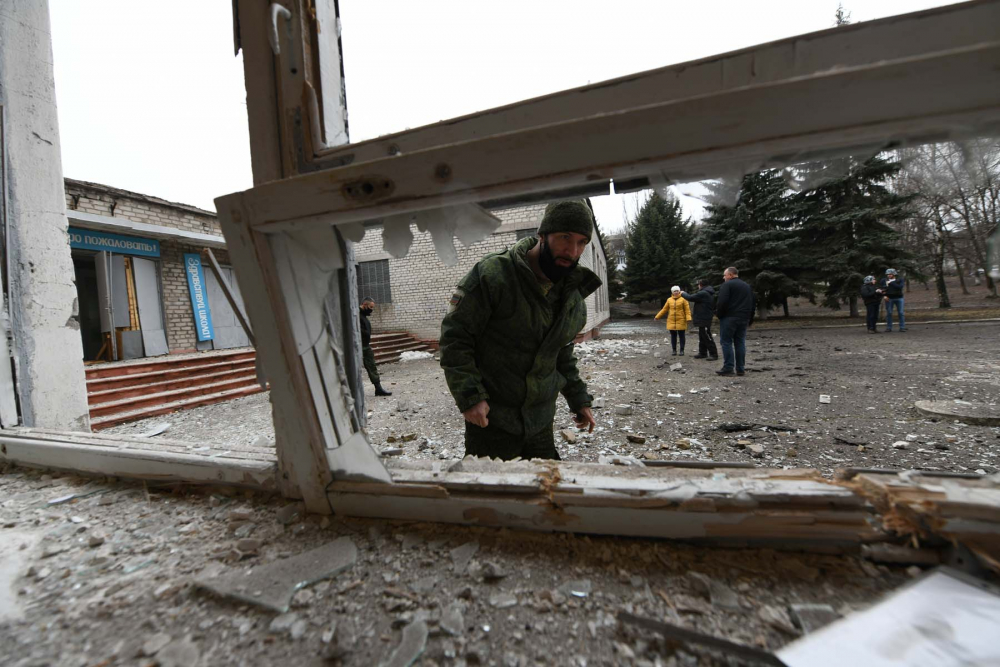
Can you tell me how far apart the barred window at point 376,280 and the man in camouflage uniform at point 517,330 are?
11666 millimetres

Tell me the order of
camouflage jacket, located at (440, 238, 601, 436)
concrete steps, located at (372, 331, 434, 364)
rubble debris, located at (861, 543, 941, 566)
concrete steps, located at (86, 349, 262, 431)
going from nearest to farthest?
rubble debris, located at (861, 543, 941, 566) → camouflage jacket, located at (440, 238, 601, 436) → concrete steps, located at (86, 349, 262, 431) → concrete steps, located at (372, 331, 434, 364)

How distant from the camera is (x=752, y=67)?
76 cm

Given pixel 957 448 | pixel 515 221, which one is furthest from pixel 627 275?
pixel 957 448

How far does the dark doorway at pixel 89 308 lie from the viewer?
385 inches

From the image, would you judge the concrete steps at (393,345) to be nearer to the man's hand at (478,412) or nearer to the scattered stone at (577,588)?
the man's hand at (478,412)

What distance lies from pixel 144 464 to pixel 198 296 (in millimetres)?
11045

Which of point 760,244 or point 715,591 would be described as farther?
point 760,244

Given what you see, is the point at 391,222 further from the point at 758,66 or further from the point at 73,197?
the point at 73,197

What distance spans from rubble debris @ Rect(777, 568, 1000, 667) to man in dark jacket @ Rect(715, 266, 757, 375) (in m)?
5.80

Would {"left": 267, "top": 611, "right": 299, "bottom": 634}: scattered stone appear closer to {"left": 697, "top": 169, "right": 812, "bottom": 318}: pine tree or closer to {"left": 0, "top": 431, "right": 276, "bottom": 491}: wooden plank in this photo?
{"left": 0, "top": 431, "right": 276, "bottom": 491}: wooden plank

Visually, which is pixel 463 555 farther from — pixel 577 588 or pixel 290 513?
pixel 290 513

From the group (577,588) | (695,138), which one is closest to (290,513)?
(577,588)

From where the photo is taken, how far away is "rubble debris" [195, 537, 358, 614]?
829 mm

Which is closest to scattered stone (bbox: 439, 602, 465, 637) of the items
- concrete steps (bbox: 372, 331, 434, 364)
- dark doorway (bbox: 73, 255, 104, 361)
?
concrete steps (bbox: 372, 331, 434, 364)
